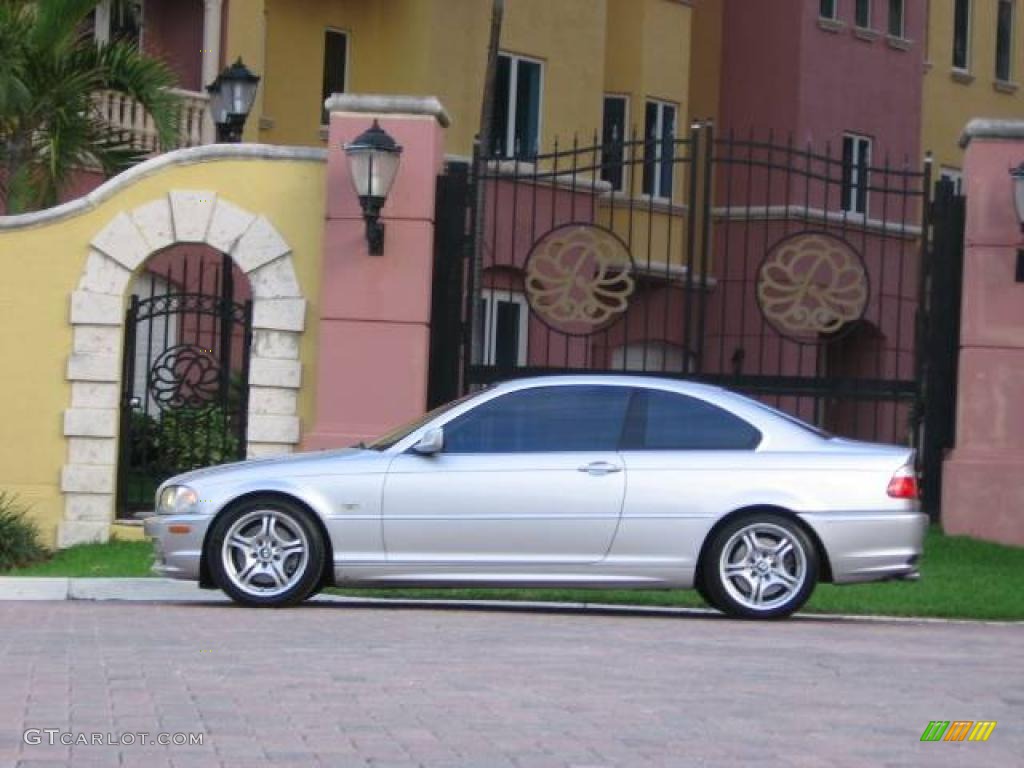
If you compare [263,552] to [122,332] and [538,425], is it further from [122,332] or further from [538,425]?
[122,332]

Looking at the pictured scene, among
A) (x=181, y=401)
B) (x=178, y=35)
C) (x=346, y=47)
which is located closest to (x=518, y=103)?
(x=346, y=47)

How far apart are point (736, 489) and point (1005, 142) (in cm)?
656

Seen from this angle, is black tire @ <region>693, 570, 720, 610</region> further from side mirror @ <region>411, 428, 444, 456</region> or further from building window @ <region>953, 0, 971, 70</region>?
building window @ <region>953, 0, 971, 70</region>

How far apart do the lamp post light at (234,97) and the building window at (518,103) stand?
932 centimetres

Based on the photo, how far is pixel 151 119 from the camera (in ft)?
90.5

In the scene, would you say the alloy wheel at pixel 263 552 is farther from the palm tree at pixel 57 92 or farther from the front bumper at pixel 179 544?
the palm tree at pixel 57 92

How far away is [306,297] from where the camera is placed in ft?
61.6

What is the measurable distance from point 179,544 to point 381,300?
16.9 ft

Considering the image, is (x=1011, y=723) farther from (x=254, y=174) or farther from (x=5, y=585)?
(x=254, y=174)

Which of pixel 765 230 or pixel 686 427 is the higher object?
pixel 765 230

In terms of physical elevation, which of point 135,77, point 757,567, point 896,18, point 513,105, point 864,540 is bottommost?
point 757,567

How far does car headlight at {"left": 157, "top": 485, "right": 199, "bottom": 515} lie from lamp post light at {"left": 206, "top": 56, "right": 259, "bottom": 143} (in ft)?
25.6

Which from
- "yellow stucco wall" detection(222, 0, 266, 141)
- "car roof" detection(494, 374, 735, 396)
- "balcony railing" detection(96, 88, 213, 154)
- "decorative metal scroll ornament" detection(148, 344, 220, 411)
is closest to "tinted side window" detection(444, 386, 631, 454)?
"car roof" detection(494, 374, 735, 396)

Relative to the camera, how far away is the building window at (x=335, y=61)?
30.7 meters
